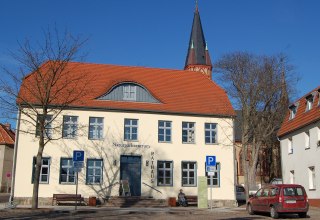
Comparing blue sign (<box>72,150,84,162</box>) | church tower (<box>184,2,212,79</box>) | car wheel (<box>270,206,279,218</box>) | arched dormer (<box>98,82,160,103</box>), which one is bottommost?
car wheel (<box>270,206,279,218</box>)

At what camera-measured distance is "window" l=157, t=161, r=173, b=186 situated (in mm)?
29870

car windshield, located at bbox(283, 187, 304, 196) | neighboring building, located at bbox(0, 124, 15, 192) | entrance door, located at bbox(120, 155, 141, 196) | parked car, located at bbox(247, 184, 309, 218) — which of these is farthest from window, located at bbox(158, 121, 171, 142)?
neighboring building, located at bbox(0, 124, 15, 192)

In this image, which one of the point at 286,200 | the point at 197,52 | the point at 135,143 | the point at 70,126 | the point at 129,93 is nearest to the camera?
the point at 286,200

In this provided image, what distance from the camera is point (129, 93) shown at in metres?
31.0

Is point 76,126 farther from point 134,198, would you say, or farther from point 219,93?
point 219,93

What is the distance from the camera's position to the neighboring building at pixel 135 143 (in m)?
28.3

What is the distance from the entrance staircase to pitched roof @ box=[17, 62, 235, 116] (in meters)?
6.18

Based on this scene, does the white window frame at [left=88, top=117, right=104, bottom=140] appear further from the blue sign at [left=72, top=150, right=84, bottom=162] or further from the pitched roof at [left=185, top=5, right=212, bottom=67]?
the pitched roof at [left=185, top=5, right=212, bottom=67]

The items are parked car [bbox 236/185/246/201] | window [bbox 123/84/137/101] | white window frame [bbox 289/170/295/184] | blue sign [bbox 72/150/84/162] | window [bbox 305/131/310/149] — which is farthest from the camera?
parked car [bbox 236/185/246/201]

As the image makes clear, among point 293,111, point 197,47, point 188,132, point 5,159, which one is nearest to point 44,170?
point 188,132

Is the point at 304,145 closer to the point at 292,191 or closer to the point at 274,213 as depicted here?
the point at 292,191

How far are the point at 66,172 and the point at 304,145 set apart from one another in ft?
54.5

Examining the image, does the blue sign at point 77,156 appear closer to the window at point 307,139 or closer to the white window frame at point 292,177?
the window at point 307,139

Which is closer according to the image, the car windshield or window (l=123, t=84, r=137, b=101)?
the car windshield
